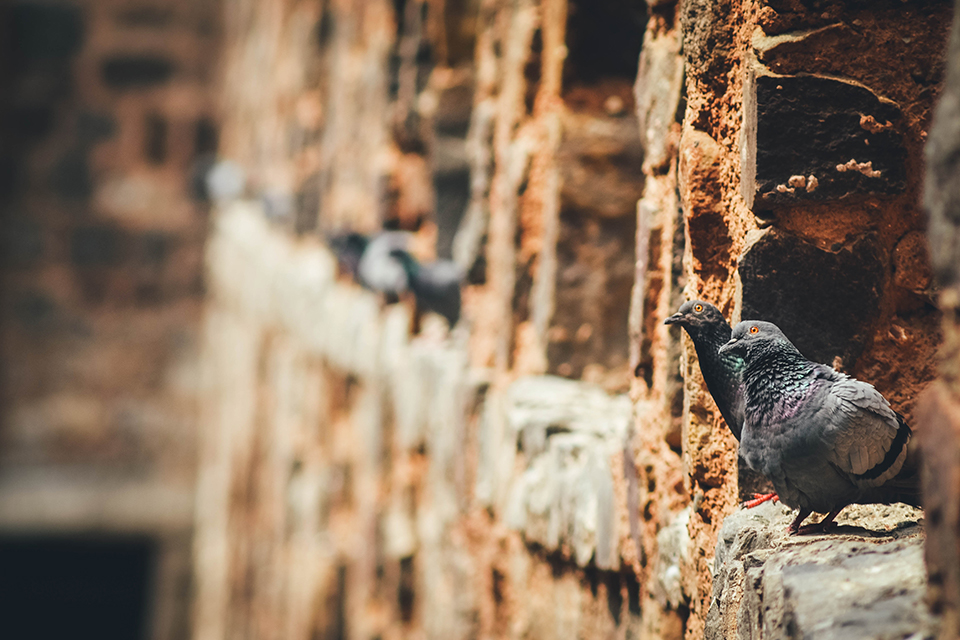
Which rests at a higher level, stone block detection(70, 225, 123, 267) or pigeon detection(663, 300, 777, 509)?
pigeon detection(663, 300, 777, 509)

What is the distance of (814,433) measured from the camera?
41.6 inches

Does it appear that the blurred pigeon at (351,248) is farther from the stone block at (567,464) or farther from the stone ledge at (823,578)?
the stone ledge at (823,578)

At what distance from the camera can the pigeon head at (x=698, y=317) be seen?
1219 millimetres

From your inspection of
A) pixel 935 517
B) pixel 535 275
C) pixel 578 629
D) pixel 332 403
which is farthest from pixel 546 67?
pixel 332 403

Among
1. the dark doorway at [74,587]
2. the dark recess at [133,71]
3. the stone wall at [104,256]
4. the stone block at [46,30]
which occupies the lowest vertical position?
the dark doorway at [74,587]

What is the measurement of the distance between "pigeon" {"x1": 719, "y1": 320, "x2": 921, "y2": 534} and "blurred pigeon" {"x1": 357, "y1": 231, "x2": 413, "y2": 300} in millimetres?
2100

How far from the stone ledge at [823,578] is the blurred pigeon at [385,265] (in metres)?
2.06

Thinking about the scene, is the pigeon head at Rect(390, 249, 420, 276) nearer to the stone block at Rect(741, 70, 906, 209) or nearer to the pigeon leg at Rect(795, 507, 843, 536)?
the stone block at Rect(741, 70, 906, 209)

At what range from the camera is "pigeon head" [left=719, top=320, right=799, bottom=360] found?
1121 millimetres

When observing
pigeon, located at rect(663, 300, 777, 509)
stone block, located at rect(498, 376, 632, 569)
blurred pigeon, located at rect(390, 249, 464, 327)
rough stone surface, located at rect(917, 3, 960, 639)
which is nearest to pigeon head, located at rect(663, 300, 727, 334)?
pigeon, located at rect(663, 300, 777, 509)

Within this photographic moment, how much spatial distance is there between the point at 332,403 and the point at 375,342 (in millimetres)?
779

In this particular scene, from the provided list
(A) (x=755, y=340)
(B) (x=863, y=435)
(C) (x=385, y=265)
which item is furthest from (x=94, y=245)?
(B) (x=863, y=435)

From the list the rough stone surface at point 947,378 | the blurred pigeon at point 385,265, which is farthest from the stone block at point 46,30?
the rough stone surface at point 947,378

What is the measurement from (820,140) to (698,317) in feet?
0.84
